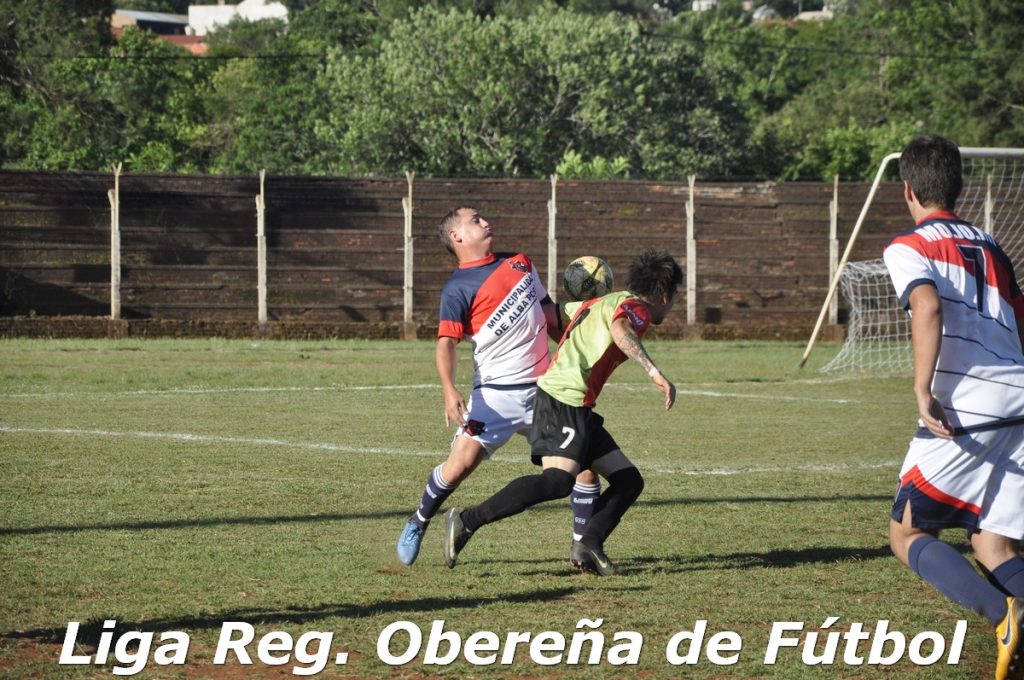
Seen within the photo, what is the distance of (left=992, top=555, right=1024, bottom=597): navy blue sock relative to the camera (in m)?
4.95

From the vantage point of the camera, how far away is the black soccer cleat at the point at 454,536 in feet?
22.2

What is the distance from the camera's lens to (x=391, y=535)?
762 cm

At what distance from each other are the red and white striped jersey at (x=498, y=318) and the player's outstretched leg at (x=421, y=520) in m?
0.54

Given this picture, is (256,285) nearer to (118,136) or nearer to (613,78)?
(118,136)

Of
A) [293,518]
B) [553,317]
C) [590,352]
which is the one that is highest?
[553,317]

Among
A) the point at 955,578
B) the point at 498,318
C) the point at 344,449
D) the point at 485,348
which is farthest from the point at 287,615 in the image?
the point at 344,449

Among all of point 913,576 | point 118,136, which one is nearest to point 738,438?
point 913,576

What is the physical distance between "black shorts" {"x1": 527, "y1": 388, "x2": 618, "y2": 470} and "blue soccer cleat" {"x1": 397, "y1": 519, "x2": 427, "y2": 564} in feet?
2.25

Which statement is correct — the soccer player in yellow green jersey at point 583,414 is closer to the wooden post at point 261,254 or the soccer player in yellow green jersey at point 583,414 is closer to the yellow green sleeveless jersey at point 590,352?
the yellow green sleeveless jersey at point 590,352

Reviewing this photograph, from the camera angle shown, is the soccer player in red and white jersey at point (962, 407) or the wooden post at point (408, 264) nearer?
the soccer player in red and white jersey at point (962, 407)

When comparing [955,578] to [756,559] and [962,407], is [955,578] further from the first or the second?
[756,559]

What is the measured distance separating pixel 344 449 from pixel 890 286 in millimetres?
14722

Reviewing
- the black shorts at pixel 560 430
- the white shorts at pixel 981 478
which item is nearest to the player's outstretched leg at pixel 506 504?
the black shorts at pixel 560 430

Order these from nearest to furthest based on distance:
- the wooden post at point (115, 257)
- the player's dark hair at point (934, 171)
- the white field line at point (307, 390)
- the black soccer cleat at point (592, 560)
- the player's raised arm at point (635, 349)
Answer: the player's dark hair at point (934, 171), the player's raised arm at point (635, 349), the black soccer cleat at point (592, 560), the white field line at point (307, 390), the wooden post at point (115, 257)
